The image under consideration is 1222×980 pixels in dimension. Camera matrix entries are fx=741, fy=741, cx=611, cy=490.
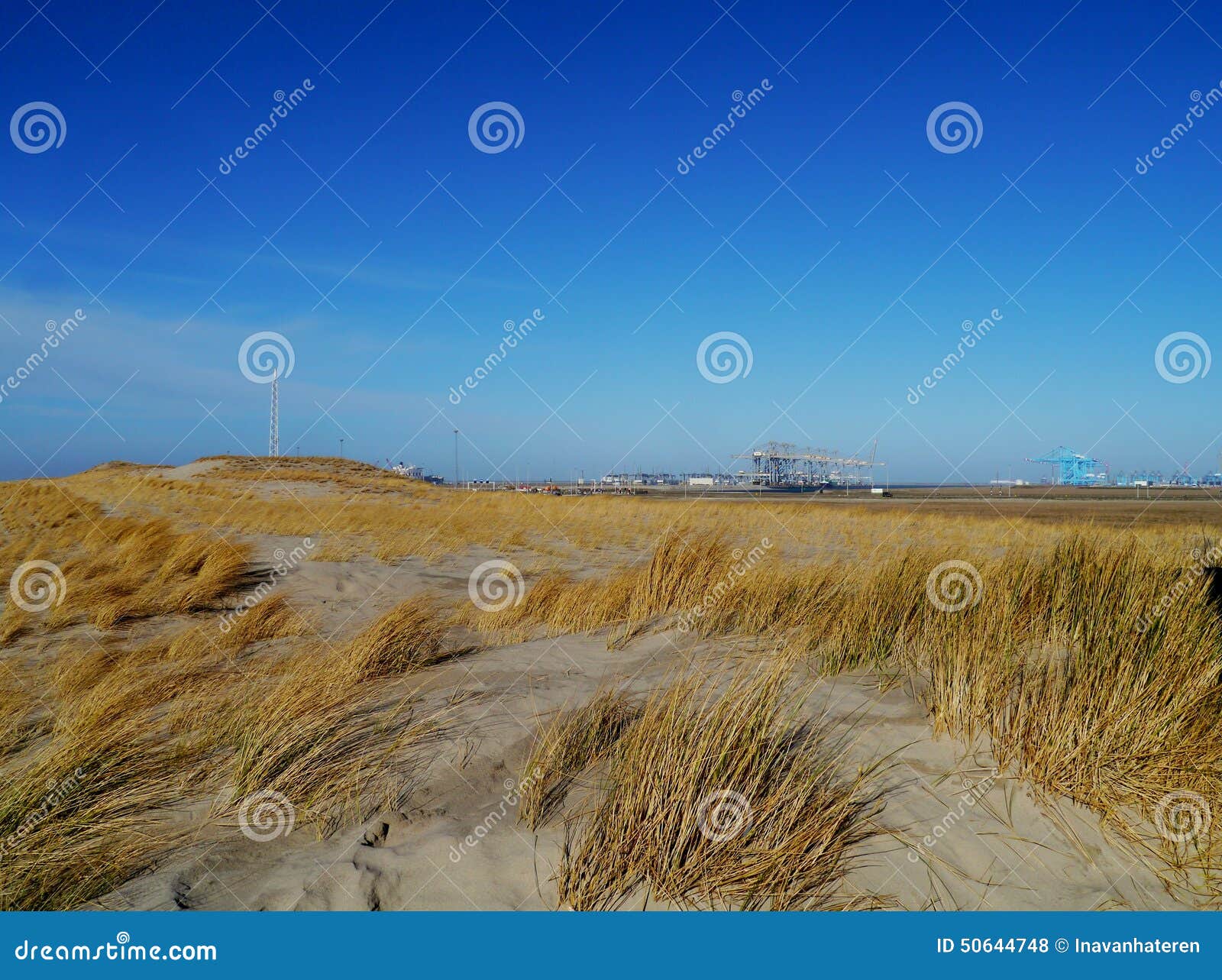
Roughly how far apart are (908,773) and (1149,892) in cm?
96

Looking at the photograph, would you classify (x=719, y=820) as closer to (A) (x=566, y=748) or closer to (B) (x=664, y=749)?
(B) (x=664, y=749)

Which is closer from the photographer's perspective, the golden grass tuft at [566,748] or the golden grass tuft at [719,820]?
the golden grass tuft at [719,820]

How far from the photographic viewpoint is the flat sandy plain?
2.88m

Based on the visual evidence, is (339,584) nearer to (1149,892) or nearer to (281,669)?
(281,669)

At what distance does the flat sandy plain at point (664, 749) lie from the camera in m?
2.88

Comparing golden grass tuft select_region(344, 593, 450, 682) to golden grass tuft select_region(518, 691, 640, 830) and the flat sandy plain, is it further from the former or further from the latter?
golden grass tuft select_region(518, 691, 640, 830)

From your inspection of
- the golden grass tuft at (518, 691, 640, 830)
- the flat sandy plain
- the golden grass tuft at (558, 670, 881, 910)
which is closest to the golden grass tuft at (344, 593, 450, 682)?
the flat sandy plain

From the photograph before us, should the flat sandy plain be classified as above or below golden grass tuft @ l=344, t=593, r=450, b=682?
below

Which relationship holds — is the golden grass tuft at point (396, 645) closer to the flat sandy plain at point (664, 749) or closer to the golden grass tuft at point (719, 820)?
the flat sandy plain at point (664, 749)

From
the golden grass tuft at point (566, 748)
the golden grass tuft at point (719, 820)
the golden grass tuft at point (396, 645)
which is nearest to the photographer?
the golden grass tuft at point (719, 820)

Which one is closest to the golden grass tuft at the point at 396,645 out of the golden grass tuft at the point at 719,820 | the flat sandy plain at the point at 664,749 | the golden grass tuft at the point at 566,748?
the flat sandy plain at the point at 664,749

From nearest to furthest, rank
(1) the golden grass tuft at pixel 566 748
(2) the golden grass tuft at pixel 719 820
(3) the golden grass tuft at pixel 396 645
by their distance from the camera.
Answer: (2) the golden grass tuft at pixel 719 820
(1) the golden grass tuft at pixel 566 748
(3) the golden grass tuft at pixel 396 645

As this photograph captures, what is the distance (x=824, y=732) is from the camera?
3.77 metres

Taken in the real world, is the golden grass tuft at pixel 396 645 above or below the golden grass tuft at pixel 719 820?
above
